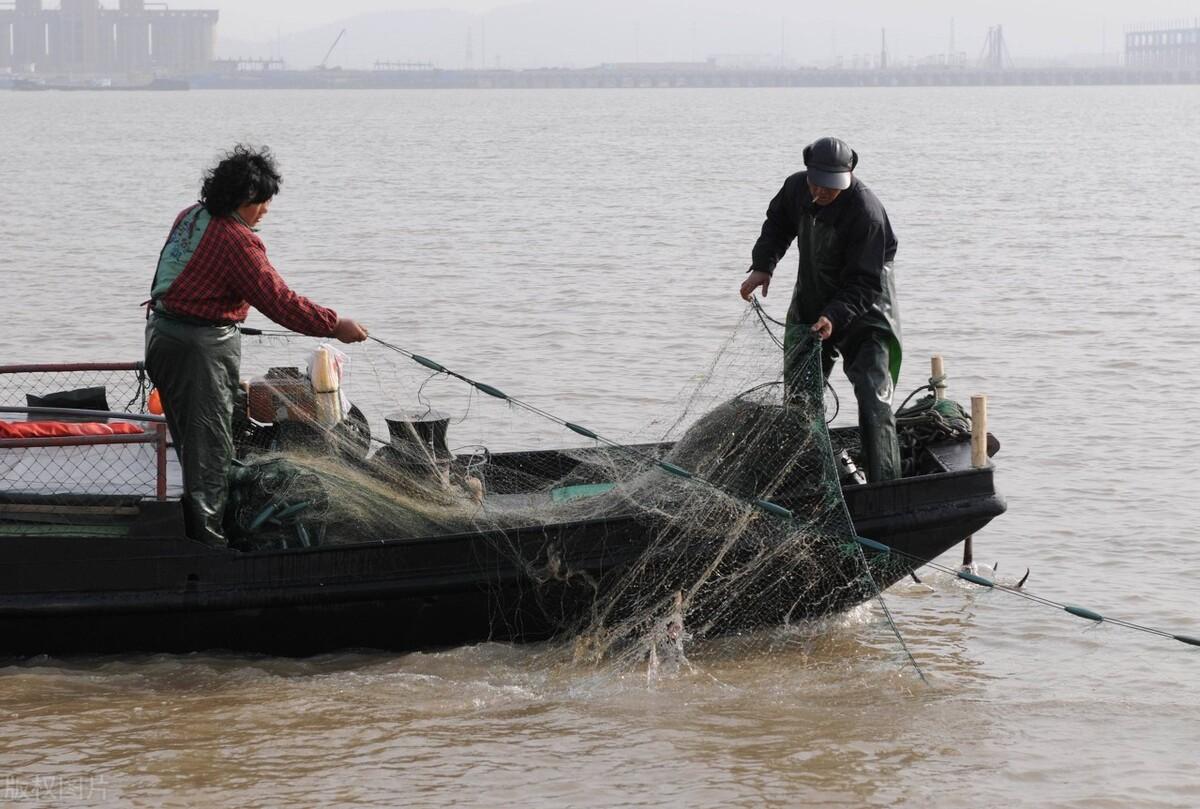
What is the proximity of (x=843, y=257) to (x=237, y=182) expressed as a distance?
285 centimetres

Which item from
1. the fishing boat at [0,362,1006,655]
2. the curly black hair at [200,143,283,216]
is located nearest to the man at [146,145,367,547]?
the curly black hair at [200,143,283,216]

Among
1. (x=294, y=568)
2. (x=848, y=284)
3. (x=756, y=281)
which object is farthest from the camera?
(x=756, y=281)

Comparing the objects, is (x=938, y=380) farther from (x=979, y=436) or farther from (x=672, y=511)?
(x=672, y=511)

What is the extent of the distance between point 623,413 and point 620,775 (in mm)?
7067

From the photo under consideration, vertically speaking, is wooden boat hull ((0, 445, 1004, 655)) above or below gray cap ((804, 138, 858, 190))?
below

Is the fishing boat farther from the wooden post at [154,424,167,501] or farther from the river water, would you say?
the river water

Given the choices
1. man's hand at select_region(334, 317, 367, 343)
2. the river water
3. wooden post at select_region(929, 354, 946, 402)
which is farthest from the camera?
wooden post at select_region(929, 354, 946, 402)

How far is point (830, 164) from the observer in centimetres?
761

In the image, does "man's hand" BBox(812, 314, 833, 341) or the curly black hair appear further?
"man's hand" BBox(812, 314, 833, 341)

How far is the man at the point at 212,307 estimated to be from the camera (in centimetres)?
709

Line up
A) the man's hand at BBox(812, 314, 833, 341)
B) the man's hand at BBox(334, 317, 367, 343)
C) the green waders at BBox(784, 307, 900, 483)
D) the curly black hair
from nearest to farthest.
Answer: the curly black hair, the man's hand at BBox(334, 317, 367, 343), the man's hand at BBox(812, 314, 833, 341), the green waders at BBox(784, 307, 900, 483)

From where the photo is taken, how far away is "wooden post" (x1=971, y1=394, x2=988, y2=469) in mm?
7953

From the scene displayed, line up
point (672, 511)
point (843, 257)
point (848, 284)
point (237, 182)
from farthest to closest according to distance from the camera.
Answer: point (843, 257)
point (848, 284)
point (672, 511)
point (237, 182)

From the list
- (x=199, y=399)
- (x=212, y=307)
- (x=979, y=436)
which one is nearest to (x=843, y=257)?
(x=979, y=436)
